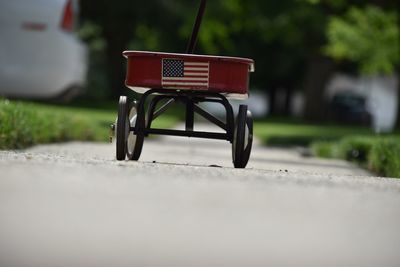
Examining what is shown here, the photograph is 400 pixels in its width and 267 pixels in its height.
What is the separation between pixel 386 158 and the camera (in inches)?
487

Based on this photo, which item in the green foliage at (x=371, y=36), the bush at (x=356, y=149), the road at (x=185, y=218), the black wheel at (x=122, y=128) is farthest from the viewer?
the green foliage at (x=371, y=36)

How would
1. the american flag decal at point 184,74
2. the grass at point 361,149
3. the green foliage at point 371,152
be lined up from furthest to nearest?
the grass at point 361,149, the green foliage at point 371,152, the american flag decal at point 184,74

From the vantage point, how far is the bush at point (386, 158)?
1166cm

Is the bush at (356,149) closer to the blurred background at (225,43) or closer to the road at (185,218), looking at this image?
the blurred background at (225,43)

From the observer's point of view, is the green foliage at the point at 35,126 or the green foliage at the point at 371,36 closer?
the green foliage at the point at 35,126

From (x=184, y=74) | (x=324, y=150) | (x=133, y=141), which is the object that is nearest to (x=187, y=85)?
(x=184, y=74)

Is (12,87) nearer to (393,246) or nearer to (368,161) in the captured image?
(368,161)

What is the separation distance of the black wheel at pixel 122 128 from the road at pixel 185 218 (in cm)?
115

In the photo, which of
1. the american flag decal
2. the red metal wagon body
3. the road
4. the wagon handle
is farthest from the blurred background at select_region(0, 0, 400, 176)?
the road

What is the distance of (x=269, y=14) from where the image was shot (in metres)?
32.2

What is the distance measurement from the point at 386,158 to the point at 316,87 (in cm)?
2551

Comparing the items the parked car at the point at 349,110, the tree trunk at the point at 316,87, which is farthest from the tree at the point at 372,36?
the parked car at the point at 349,110

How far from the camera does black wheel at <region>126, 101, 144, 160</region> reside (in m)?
10.2

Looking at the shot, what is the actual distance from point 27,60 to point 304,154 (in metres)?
6.57
